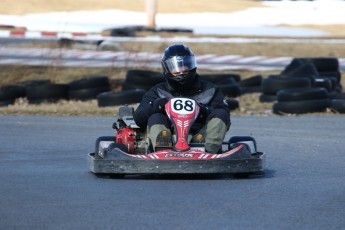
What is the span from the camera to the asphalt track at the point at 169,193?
5.96 m

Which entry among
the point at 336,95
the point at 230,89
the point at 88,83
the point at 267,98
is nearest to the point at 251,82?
Answer: the point at 230,89

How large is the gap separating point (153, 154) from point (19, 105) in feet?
28.1

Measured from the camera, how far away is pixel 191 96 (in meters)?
8.80

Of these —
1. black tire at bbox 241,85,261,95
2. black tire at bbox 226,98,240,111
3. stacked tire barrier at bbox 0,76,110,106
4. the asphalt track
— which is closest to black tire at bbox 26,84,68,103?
stacked tire barrier at bbox 0,76,110,106

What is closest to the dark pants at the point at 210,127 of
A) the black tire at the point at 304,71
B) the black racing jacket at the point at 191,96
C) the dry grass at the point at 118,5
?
the black racing jacket at the point at 191,96

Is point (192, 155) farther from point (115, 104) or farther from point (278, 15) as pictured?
point (278, 15)

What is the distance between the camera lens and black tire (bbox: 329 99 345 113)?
15039mm

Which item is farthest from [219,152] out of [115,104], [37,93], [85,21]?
[85,21]

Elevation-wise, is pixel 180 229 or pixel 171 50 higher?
pixel 171 50

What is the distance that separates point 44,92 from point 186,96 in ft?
25.7

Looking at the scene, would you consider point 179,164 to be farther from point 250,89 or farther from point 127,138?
point 250,89

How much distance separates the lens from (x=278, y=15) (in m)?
42.9

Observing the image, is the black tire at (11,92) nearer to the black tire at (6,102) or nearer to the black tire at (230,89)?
the black tire at (6,102)

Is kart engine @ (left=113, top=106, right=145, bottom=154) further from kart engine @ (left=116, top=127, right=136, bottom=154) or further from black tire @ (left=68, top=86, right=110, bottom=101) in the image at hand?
black tire @ (left=68, top=86, right=110, bottom=101)
